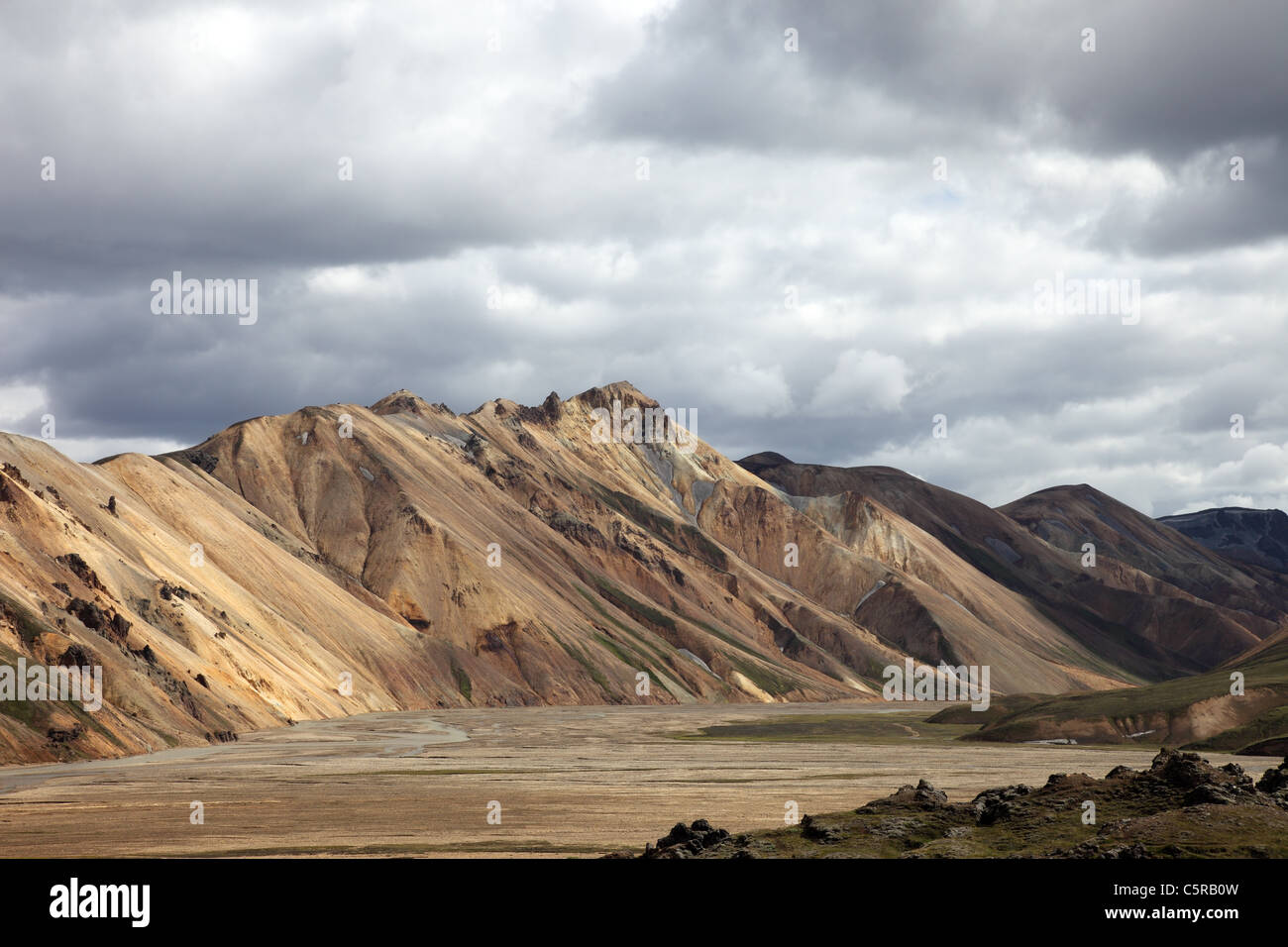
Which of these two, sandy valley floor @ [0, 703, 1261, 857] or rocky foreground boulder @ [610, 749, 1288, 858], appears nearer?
rocky foreground boulder @ [610, 749, 1288, 858]

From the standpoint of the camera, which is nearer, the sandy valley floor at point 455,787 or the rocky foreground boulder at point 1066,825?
the rocky foreground boulder at point 1066,825

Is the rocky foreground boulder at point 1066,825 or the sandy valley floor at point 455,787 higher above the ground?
the rocky foreground boulder at point 1066,825

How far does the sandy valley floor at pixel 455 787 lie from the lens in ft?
137

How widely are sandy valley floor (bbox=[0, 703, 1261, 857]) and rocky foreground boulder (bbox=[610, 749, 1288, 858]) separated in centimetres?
784

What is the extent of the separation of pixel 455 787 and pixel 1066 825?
37.9 m

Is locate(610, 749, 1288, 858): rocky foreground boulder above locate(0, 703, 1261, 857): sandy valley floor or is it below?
above

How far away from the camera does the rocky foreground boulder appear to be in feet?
88.4

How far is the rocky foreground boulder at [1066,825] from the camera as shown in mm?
26953

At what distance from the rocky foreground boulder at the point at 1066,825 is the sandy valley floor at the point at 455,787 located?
7.84 metres

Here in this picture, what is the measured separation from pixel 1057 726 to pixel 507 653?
278ft

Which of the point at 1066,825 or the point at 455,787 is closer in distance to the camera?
the point at 1066,825

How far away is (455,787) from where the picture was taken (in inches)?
2461
